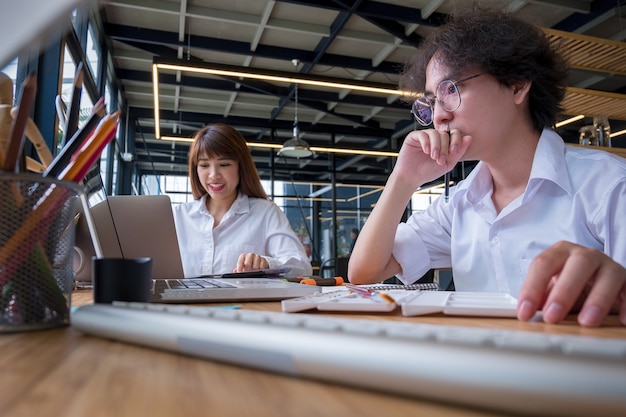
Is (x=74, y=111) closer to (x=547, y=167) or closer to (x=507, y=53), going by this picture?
(x=547, y=167)

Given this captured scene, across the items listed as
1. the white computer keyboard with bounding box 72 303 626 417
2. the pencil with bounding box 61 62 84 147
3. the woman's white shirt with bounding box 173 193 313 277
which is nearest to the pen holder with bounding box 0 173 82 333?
the pencil with bounding box 61 62 84 147

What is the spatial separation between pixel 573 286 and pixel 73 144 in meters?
0.64

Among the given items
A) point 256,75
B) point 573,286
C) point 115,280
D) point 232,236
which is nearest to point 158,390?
point 115,280

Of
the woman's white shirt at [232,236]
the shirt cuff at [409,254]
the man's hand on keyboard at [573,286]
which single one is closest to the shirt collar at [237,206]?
the woman's white shirt at [232,236]

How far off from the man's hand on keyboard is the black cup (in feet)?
1.55

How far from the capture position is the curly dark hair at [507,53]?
1.30 metres

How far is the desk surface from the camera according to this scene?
246 millimetres

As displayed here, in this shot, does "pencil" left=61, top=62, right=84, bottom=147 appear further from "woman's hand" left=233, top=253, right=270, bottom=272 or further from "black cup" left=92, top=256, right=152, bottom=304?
"woman's hand" left=233, top=253, right=270, bottom=272

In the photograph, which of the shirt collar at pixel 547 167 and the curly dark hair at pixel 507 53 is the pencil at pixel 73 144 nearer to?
the shirt collar at pixel 547 167

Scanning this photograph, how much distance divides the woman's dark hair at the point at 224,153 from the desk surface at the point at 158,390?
193 centimetres

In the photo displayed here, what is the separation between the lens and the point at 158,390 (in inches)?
11.1

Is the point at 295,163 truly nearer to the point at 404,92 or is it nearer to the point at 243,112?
the point at 243,112

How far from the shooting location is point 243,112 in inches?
312

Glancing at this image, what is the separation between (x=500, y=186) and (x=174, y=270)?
1.02 m
